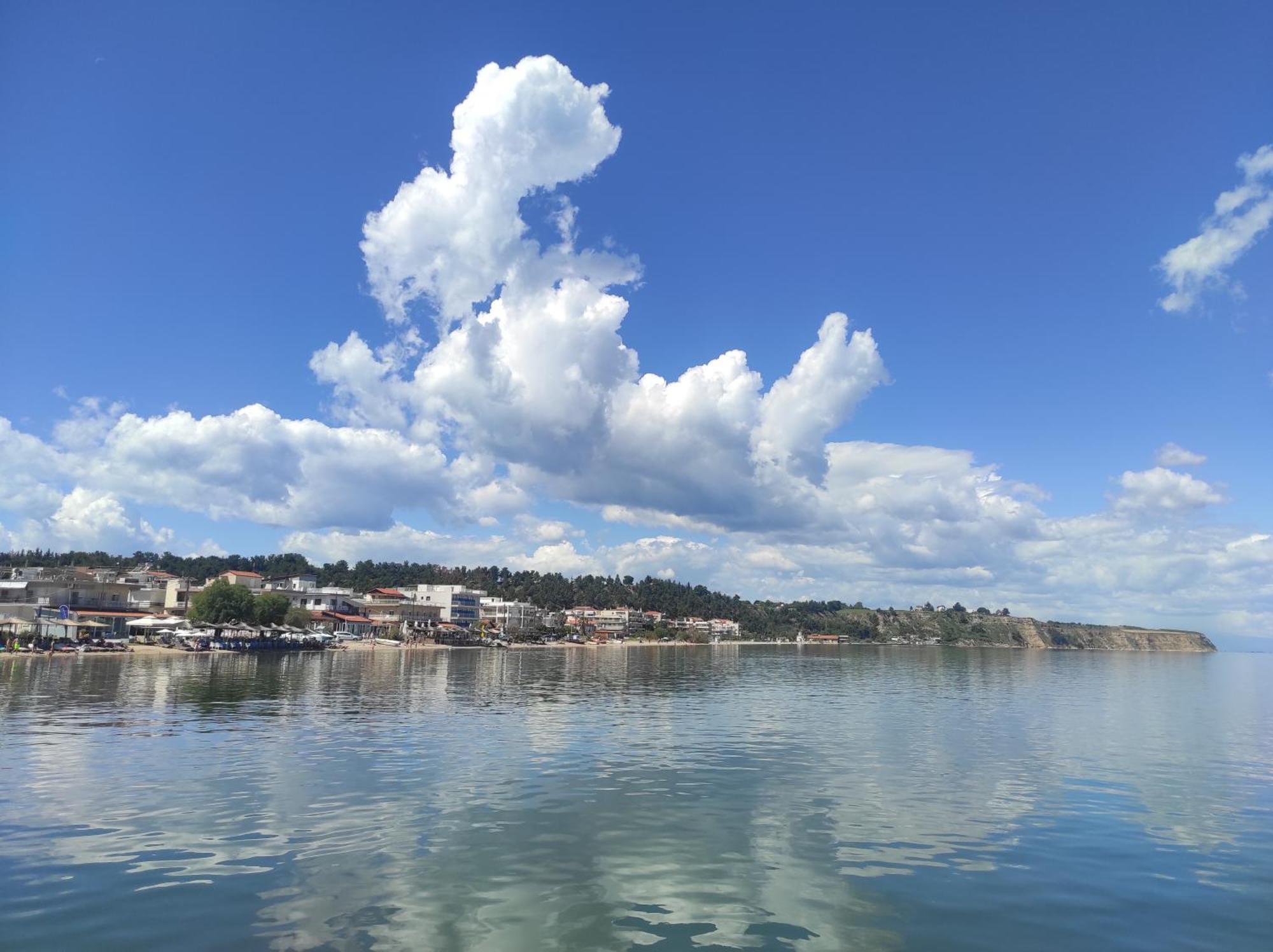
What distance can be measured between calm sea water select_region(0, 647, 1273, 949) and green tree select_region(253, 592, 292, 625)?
90.2 meters

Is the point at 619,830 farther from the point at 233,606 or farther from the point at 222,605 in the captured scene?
the point at 233,606

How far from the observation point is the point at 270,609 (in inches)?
5428

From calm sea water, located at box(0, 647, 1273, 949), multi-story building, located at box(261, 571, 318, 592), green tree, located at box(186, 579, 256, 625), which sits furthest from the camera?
multi-story building, located at box(261, 571, 318, 592)

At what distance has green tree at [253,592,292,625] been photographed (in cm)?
13562

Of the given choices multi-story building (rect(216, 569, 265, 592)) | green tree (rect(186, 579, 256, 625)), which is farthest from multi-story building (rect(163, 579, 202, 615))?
green tree (rect(186, 579, 256, 625))

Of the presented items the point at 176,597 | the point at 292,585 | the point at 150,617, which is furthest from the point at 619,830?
the point at 292,585

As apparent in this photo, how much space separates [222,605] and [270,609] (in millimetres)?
10688

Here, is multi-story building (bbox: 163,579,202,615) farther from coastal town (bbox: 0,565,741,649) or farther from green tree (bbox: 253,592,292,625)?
green tree (bbox: 253,592,292,625)

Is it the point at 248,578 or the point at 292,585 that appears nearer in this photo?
the point at 248,578

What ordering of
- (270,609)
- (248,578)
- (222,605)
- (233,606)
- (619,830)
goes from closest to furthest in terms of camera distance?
(619,830), (222,605), (233,606), (270,609), (248,578)

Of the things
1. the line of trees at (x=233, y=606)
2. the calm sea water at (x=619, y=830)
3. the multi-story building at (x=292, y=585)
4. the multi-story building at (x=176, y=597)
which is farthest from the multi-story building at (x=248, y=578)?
the calm sea water at (x=619, y=830)

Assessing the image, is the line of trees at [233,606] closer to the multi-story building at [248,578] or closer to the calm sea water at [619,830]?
the multi-story building at [248,578]

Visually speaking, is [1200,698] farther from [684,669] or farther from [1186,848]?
[1186,848]

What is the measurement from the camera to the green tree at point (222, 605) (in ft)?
417
